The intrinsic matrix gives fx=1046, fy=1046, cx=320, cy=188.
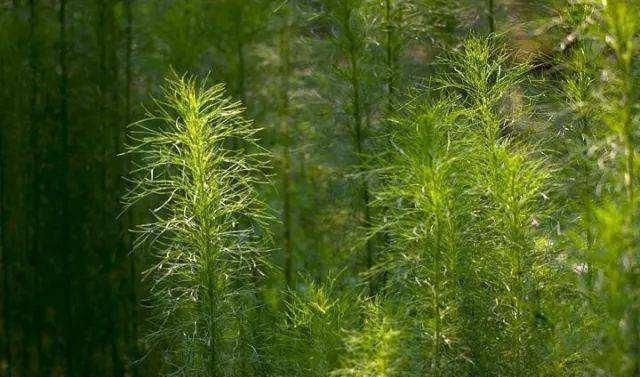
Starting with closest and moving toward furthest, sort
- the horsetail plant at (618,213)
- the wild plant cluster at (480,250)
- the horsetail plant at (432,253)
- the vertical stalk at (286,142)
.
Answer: the horsetail plant at (618,213)
the wild plant cluster at (480,250)
the horsetail plant at (432,253)
the vertical stalk at (286,142)

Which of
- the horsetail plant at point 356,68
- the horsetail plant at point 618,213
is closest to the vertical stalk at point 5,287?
the horsetail plant at point 356,68

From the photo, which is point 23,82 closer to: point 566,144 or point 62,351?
point 62,351

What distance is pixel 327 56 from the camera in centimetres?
458

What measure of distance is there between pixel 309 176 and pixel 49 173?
1323 millimetres

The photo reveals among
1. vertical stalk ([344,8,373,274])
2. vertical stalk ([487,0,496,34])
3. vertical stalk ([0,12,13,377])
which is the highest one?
vertical stalk ([487,0,496,34])

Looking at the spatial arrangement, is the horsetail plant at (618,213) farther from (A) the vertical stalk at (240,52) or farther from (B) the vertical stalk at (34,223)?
(B) the vertical stalk at (34,223)

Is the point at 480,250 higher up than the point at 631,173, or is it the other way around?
the point at 631,173

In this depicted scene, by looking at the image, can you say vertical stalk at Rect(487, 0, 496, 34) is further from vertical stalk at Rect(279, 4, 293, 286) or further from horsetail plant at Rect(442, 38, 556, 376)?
horsetail plant at Rect(442, 38, 556, 376)

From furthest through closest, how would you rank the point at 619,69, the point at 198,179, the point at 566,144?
the point at 566,144
the point at 198,179
the point at 619,69

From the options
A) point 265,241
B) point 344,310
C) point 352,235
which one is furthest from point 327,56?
point 344,310

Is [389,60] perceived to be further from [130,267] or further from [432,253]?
[130,267]

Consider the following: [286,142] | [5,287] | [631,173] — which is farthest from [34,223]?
[631,173]

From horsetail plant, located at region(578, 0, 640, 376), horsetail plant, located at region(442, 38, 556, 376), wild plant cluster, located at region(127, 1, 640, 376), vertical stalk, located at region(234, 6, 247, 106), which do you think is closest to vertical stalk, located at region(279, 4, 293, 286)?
vertical stalk, located at region(234, 6, 247, 106)

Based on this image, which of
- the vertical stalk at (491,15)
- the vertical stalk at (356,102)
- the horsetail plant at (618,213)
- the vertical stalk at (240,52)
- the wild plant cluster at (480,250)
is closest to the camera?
the horsetail plant at (618,213)
